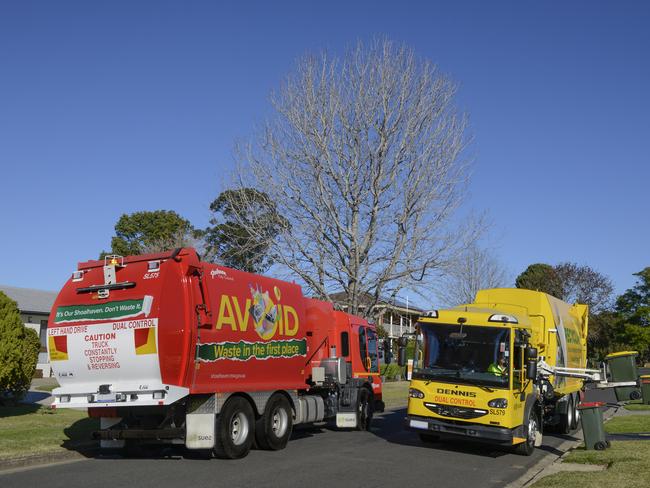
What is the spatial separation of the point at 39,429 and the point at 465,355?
868cm

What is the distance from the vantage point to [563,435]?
18.1 m

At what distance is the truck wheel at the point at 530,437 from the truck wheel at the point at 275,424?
4582 millimetres

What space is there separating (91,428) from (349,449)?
552cm

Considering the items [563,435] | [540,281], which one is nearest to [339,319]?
Answer: [563,435]

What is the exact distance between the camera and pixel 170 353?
36.6 ft

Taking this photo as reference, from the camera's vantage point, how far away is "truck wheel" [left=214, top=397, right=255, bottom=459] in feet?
39.4

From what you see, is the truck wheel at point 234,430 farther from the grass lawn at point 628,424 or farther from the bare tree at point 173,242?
the bare tree at point 173,242

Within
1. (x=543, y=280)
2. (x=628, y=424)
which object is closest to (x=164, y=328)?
(x=628, y=424)

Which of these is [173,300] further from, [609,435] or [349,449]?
[609,435]

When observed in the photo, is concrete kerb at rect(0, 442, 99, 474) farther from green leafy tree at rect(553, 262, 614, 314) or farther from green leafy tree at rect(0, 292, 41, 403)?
green leafy tree at rect(553, 262, 614, 314)

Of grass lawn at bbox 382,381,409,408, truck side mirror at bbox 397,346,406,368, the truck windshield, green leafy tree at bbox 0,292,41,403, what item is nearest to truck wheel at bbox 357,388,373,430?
truck side mirror at bbox 397,346,406,368

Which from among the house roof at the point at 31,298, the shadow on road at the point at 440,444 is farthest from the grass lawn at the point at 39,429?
the house roof at the point at 31,298

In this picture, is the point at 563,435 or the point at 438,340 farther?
the point at 563,435

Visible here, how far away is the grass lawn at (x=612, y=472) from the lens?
9.99 metres
